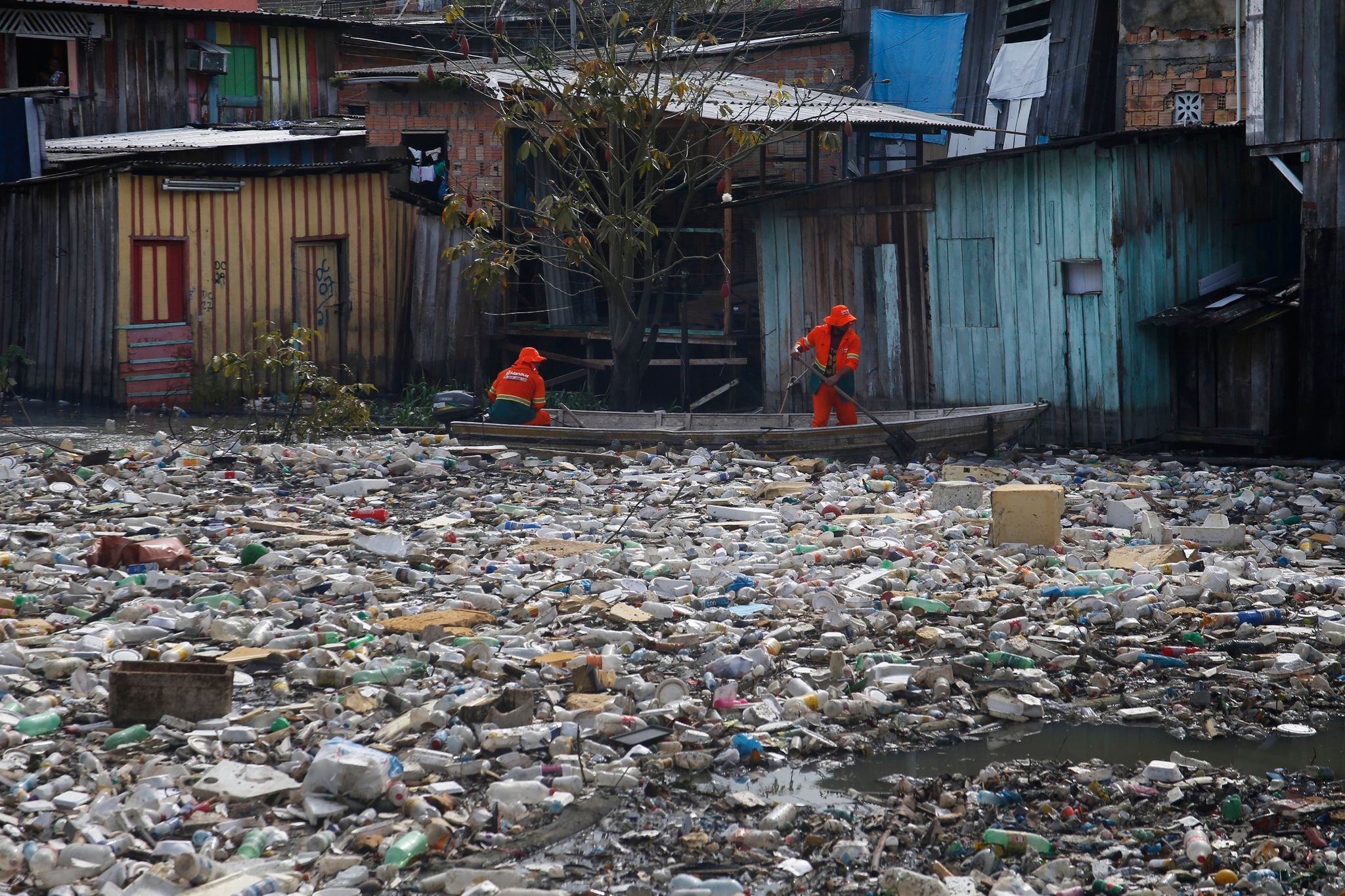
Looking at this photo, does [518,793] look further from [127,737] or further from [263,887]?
[127,737]

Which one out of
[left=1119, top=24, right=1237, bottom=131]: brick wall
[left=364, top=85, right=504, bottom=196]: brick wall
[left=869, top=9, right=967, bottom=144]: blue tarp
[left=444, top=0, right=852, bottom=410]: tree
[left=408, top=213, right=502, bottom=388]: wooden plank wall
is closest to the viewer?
[left=444, top=0, right=852, bottom=410]: tree

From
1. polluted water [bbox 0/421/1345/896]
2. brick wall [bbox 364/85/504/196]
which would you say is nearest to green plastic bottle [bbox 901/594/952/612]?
A: polluted water [bbox 0/421/1345/896]

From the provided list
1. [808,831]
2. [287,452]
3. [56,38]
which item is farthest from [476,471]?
[56,38]

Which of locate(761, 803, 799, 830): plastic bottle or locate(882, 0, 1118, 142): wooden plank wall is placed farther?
locate(882, 0, 1118, 142): wooden plank wall

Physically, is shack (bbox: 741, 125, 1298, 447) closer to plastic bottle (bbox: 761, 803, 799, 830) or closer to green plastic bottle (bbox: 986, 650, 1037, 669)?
green plastic bottle (bbox: 986, 650, 1037, 669)

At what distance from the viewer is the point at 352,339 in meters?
17.1

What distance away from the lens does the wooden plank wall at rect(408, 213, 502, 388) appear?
1703cm

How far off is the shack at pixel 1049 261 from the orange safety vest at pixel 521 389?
3769mm

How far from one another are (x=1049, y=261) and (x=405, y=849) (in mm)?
10272

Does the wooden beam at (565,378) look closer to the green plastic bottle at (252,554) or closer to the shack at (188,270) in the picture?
the shack at (188,270)

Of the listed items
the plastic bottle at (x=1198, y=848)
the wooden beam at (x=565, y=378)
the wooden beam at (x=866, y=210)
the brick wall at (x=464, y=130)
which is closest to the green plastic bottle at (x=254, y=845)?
the plastic bottle at (x=1198, y=848)

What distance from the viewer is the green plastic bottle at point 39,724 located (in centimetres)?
506

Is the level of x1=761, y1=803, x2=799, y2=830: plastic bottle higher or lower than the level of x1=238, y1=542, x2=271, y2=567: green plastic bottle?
lower

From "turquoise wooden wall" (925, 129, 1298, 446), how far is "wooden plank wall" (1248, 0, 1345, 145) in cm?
105
